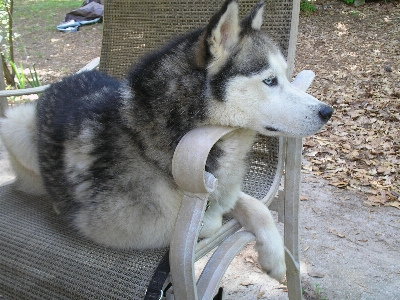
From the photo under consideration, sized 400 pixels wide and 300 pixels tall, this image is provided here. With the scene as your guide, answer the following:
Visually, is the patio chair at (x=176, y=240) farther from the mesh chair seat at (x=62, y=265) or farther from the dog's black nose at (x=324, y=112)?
the dog's black nose at (x=324, y=112)

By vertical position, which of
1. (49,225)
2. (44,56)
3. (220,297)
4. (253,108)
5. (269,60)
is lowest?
(44,56)

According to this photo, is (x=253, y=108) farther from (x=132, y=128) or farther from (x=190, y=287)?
(x=190, y=287)

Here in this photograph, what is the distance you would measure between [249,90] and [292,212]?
891 mm

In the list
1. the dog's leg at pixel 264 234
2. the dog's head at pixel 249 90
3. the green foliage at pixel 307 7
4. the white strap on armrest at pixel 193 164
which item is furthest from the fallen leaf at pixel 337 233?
the green foliage at pixel 307 7

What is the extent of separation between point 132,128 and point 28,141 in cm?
73

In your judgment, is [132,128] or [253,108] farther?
[132,128]

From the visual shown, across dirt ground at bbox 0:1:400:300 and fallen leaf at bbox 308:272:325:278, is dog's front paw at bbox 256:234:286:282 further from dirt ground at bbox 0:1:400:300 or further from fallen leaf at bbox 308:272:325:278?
fallen leaf at bbox 308:272:325:278

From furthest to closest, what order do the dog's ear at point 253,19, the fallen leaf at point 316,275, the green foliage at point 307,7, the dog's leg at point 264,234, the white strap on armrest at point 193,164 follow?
the green foliage at point 307,7, the fallen leaf at point 316,275, the dog's leg at point 264,234, the dog's ear at point 253,19, the white strap on armrest at point 193,164

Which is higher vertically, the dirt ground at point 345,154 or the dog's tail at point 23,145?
the dog's tail at point 23,145

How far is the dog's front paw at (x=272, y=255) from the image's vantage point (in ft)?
5.67

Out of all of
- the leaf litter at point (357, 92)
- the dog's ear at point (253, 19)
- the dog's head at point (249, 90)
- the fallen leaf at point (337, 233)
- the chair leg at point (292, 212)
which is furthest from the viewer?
the leaf litter at point (357, 92)

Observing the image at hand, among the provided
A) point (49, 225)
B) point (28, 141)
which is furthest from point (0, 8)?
point (49, 225)

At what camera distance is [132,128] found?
1643mm

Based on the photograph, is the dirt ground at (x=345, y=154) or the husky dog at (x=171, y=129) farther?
the dirt ground at (x=345, y=154)
